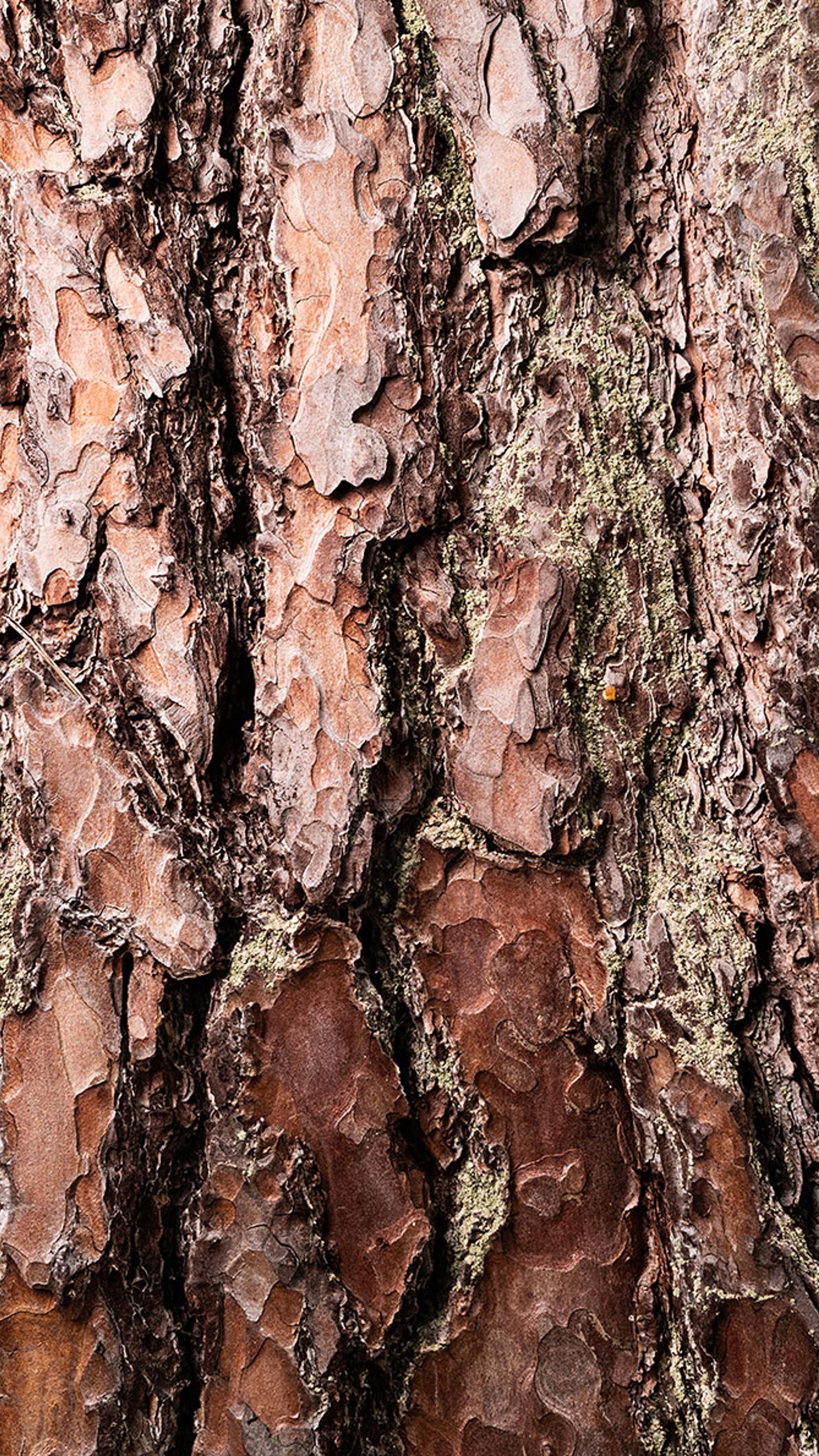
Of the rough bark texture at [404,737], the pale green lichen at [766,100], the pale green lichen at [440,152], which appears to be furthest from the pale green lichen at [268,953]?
the pale green lichen at [766,100]

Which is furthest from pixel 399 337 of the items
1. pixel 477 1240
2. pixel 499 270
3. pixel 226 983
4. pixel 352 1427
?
pixel 352 1427

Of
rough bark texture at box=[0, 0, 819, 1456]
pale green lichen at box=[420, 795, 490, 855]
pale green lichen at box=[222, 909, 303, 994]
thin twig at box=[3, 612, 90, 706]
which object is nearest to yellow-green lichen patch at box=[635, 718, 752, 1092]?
rough bark texture at box=[0, 0, 819, 1456]

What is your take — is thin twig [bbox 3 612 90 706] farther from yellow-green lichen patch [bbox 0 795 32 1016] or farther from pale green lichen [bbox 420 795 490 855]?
pale green lichen [bbox 420 795 490 855]

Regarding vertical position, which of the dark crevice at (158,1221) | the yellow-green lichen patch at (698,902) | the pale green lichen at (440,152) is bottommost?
the dark crevice at (158,1221)

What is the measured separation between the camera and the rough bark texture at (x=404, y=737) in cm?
102

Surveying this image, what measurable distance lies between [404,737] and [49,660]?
13.0 inches

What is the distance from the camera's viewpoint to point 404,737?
104 centimetres

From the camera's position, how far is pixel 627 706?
105cm

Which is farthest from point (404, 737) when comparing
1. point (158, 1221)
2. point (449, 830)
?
point (158, 1221)

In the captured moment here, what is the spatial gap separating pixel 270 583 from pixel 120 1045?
432 millimetres

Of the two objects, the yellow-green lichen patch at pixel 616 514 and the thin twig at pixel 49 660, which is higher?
the yellow-green lichen patch at pixel 616 514

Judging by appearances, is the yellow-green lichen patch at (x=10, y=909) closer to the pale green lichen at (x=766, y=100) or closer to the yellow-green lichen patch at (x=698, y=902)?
the yellow-green lichen patch at (x=698, y=902)

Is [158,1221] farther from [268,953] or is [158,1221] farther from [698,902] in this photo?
[698,902]

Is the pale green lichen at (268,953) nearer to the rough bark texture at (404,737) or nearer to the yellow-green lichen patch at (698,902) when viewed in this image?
the rough bark texture at (404,737)
